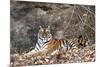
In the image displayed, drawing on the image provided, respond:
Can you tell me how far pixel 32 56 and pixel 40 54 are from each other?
0.26 ft

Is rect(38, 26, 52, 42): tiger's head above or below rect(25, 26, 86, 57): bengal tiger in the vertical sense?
above

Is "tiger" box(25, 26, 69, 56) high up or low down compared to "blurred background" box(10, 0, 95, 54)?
down

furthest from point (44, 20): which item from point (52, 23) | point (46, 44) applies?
point (46, 44)

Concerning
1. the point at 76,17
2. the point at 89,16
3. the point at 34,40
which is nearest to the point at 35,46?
the point at 34,40

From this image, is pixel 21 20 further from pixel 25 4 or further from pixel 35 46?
pixel 35 46

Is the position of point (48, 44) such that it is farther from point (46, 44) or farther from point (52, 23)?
point (52, 23)

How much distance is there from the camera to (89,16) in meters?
1.87

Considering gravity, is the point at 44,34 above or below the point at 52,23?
below

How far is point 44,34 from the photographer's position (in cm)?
173

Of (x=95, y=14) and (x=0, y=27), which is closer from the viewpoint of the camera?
(x=0, y=27)

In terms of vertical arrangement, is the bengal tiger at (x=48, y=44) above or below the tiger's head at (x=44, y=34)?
below

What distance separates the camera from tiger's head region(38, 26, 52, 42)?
5.65 ft

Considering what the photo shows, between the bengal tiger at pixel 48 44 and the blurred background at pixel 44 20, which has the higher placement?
the blurred background at pixel 44 20

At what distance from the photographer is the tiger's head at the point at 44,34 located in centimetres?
172
